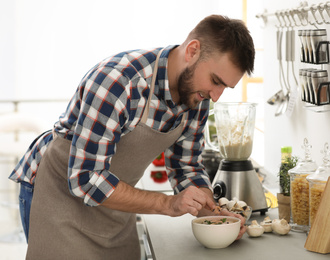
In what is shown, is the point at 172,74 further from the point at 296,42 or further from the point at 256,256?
the point at 296,42

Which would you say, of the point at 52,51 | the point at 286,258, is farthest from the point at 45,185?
the point at 52,51

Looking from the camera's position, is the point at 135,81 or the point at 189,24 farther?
the point at 189,24

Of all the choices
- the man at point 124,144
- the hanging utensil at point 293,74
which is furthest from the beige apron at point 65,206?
the hanging utensil at point 293,74

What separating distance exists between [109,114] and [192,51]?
0.90 ft

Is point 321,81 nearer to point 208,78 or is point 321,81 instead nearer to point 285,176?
point 285,176

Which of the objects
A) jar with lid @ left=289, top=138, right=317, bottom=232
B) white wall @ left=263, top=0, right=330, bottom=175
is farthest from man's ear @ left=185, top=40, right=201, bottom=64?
white wall @ left=263, top=0, right=330, bottom=175

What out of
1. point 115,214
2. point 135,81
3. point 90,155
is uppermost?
point 135,81

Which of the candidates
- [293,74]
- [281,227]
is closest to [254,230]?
[281,227]

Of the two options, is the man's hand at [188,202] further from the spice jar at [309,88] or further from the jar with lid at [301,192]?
the spice jar at [309,88]

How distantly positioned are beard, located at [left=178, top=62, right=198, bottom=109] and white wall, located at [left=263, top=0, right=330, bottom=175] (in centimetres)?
50

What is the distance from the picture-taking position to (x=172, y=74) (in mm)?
1462

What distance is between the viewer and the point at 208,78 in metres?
1.38

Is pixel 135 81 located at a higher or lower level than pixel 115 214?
higher

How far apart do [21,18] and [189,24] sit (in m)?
1.47
